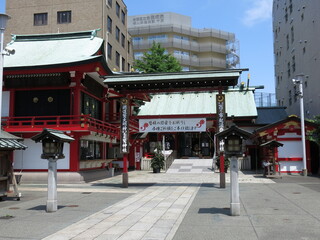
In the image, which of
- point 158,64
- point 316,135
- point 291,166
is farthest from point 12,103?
point 316,135

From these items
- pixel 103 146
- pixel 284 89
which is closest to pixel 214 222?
pixel 103 146

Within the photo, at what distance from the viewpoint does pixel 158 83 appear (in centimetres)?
1911

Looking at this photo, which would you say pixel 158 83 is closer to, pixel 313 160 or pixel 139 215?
pixel 139 215

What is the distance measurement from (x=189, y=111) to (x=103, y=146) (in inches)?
533

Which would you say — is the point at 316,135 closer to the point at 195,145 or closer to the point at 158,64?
the point at 195,145

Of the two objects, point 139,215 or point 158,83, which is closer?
point 139,215

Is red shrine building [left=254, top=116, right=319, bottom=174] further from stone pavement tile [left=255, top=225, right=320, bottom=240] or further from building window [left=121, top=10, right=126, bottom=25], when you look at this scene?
building window [left=121, top=10, right=126, bottom=25]

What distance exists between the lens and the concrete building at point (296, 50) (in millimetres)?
29953

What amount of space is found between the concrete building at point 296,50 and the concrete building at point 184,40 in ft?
94.6

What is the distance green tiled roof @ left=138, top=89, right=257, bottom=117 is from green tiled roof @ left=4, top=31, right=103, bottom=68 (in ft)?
43.0

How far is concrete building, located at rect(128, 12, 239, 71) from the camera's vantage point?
7475 centimetres

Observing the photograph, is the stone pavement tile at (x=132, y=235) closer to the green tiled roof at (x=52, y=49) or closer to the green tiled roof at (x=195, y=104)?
the green tiled roof at (x=52, y=49)

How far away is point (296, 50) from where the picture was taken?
3569 centimetres

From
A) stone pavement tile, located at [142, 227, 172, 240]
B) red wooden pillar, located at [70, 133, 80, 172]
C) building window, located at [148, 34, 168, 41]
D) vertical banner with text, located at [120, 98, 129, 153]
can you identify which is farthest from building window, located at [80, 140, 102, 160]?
building window, located at [148, 34, 168, 41]
